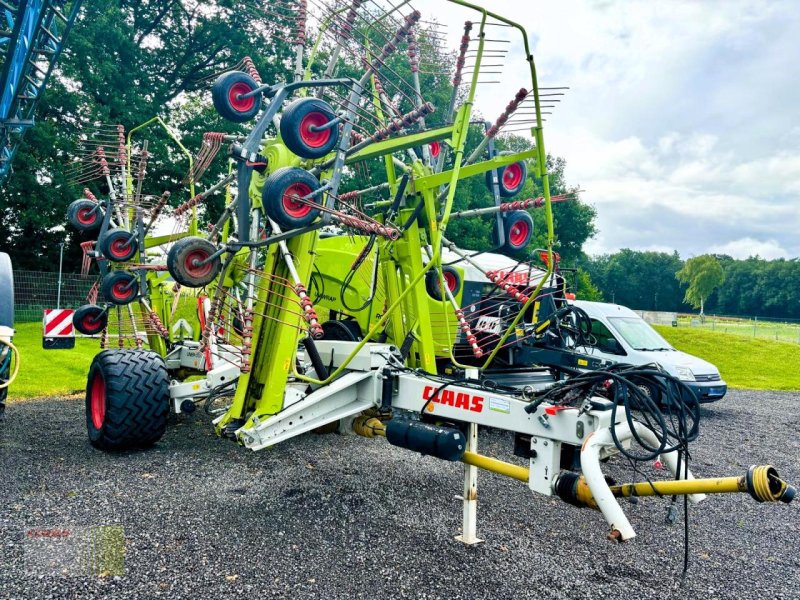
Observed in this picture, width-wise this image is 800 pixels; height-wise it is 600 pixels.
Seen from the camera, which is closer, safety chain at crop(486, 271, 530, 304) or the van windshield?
safety chain at crop(486, 271, 530, 304)

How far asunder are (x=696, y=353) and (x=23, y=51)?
19062mm

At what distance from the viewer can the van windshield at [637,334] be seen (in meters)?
10.4

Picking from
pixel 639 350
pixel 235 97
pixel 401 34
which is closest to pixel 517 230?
pixel 401 34

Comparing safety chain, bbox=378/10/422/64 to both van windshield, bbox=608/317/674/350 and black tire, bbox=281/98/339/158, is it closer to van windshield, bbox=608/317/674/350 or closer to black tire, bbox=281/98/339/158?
black tire, bbox=281/98/339/158

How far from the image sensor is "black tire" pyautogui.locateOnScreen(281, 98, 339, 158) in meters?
3.94

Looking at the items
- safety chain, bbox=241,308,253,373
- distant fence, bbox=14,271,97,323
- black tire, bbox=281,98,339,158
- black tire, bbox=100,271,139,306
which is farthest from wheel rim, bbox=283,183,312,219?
distant fence, bbox=14,271,97,323

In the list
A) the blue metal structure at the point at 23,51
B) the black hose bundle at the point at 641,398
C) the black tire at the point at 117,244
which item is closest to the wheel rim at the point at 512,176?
the black hose bundle at the point at 641,398

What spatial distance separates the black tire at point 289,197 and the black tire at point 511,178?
1.97 metres

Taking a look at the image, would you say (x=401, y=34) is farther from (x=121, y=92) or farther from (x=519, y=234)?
(x=121, y=92)

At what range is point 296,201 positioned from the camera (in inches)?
161

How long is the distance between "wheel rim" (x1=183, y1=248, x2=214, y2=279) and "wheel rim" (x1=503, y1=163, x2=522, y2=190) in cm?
264

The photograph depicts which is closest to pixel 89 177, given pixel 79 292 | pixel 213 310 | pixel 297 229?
pixel 213 310

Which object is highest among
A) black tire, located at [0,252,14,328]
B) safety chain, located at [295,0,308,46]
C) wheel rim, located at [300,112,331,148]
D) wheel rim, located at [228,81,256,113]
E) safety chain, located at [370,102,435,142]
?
safety chain, located at [295,0,308,46]

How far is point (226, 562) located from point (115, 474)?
2046 millimetres
